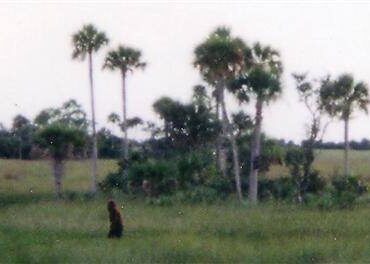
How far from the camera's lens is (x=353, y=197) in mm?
36750

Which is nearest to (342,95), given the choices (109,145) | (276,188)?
(276,188)

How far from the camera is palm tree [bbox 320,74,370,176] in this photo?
48.9m

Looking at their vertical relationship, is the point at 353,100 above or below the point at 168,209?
above

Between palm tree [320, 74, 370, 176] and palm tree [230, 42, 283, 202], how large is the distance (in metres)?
3.71

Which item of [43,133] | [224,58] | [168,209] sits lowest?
[168,209]

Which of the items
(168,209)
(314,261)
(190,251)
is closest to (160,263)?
(190,251)

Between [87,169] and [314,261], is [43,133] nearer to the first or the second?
[87,169]

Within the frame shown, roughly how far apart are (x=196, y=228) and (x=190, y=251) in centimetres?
682

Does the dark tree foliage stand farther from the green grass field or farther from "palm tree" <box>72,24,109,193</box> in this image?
the green grass field

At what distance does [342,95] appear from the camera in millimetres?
49500

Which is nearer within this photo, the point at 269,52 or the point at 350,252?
the point at 350,252

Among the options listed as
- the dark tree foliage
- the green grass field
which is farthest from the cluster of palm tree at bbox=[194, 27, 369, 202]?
the dark tree foliage

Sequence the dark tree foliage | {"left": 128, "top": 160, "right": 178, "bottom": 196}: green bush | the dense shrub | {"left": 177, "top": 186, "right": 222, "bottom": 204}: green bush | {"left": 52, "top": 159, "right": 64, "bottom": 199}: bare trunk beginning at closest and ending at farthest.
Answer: the dense shrub → {"left": 177, "top": 186, "right": 222, "bottom": 204}: green bush → {"left": 128, "top": 160, "right": 178, "bottom": 196}: green bush → {"left": 52, "top": 159, "right": 64, "bottom": 199}: bare trunk → the dark tree foliage

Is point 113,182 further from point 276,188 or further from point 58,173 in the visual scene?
point 276,188
